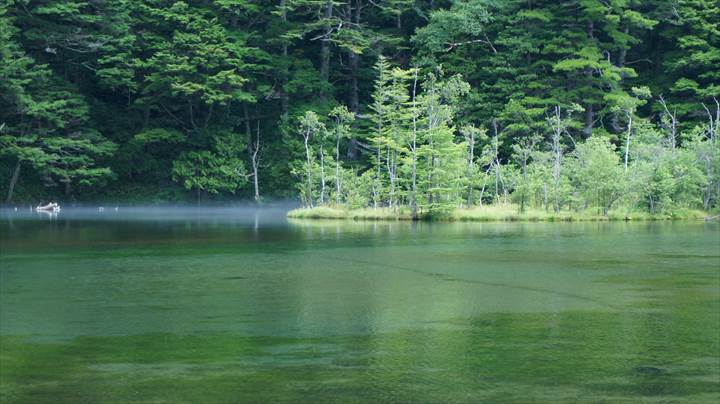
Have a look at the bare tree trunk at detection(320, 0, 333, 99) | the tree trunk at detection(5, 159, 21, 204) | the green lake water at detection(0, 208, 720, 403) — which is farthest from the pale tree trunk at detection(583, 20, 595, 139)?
the tree trunk at detection(5, 159, 21, 204)

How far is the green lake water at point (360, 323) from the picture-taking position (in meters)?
9.02

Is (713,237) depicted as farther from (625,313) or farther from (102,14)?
(102,14)

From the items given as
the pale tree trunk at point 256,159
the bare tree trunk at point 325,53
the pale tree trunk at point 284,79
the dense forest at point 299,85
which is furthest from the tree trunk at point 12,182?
the bare tree trunk at point 325,53

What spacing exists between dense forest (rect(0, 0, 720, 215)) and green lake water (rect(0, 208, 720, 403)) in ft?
76.0

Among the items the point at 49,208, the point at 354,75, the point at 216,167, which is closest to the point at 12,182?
the point at 49,208

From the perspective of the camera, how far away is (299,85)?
5409 centimetres

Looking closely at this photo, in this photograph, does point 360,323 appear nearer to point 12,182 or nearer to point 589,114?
point 589,114

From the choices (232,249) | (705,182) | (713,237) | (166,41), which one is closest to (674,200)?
(705,182)

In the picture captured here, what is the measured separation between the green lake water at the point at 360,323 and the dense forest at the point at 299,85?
23.2m

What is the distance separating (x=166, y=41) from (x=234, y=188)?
8.80 m

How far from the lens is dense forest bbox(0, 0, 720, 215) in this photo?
4928cm

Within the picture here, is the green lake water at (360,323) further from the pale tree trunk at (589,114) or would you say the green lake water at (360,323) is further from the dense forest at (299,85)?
the pale tree trunk at (589,114)

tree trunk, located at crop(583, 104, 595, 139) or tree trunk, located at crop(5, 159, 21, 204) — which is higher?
tree trunk, located at crop(583, 104, 595, 139)

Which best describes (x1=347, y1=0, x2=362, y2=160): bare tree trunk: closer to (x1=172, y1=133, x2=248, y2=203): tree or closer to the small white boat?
(x1=172, y1=133, x2=248, y2=203): tree
